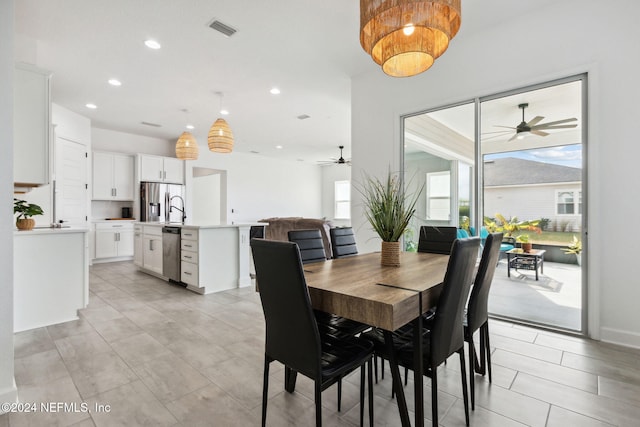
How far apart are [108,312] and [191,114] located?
13.0 ft

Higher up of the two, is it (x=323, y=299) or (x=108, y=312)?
(x=323, y=299)

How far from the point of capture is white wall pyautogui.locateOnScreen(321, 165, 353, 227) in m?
11.1

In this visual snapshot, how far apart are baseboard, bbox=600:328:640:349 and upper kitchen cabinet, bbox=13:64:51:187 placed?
4.86m

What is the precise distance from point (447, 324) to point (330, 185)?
1023cm

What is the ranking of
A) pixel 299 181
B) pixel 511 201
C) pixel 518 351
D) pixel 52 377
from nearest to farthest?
1. pixel 52 377
2. pixel 518 351
3. pixel 511 201
4. pixel 299 181

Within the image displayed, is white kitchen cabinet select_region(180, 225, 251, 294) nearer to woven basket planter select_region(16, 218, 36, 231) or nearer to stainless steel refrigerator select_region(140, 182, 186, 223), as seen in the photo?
woven basket planter select_region(16, 218, 36, 231)

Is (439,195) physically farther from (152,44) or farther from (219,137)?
(152,44)

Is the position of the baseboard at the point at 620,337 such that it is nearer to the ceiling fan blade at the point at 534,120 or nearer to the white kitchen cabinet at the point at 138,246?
the ceiling fan blade at the point at 534,120

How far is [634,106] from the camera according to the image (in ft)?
8.06

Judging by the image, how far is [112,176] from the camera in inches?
264

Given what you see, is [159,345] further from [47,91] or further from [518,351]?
[518,351]

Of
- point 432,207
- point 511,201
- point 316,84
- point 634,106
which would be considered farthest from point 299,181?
point 634,106

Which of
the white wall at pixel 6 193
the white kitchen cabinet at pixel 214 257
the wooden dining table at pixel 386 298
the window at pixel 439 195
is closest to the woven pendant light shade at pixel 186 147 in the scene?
the white kitchen cabinet at pixel 214 257

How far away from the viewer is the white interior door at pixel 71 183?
5.31m
